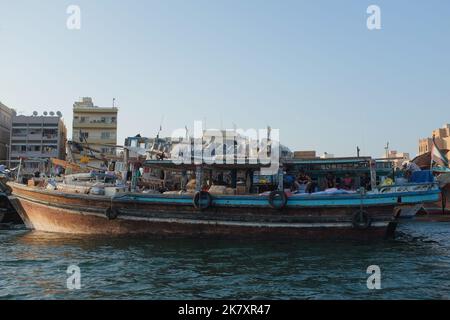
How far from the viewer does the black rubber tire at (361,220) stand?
49.8ft

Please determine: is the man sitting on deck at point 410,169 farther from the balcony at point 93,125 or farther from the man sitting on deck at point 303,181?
the balcony at point 93,125

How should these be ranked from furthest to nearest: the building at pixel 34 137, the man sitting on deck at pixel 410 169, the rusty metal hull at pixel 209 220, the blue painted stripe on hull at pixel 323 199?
Result: 1. the building at pixel 34 137
2. the man sitting on deck at pixel 410 169
3. the rusty metal hull at pixel 209 220
4. the blue painted stripe on hull at pixel 323 199

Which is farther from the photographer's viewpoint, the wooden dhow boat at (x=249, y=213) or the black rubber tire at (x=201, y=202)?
the black rubber tire at (x=201, y=202)

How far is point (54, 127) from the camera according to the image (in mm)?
55906

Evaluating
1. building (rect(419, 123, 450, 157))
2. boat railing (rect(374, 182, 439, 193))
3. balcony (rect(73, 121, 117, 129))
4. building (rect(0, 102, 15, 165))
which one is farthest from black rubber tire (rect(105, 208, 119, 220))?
building (rect(419, 123, 450, 157))

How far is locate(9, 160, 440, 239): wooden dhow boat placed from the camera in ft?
50.1

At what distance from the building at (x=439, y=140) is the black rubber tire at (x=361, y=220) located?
172 ft

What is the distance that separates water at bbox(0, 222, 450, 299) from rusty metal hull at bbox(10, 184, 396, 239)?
1.49 ft

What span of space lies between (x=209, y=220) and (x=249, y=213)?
1.61m

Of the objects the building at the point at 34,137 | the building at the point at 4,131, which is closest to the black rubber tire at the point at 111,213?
the building at the point at 34,137

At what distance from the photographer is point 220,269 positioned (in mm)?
11336

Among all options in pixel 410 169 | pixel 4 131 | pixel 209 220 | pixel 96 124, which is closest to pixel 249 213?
pixel 209 220

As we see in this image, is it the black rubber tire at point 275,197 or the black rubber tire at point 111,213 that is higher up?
the black rubber tire at point 275,197

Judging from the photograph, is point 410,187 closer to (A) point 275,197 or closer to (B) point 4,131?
(A) point 275,197
